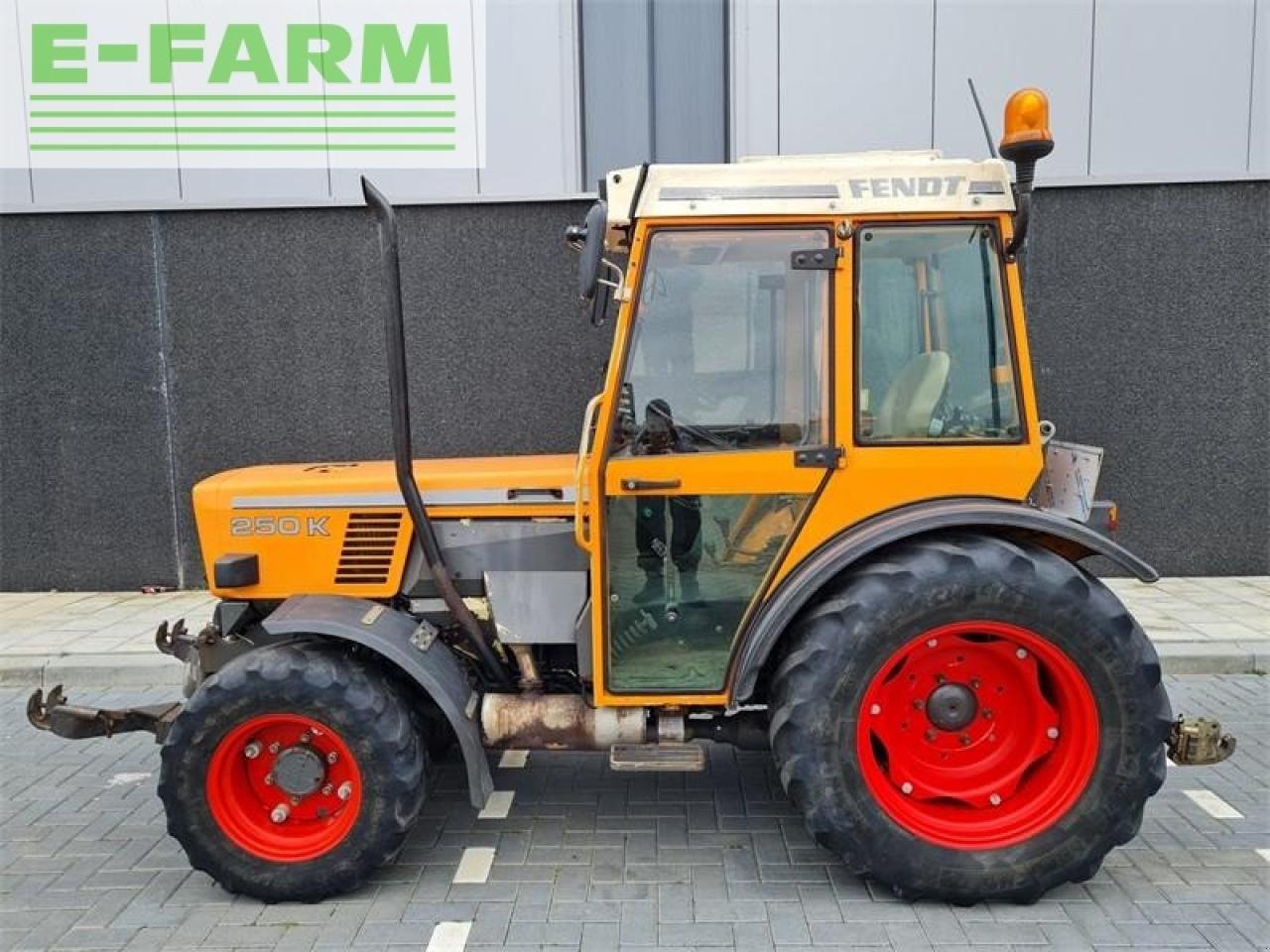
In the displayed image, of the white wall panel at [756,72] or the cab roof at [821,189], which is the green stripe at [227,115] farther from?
the cab roof at [821,189]

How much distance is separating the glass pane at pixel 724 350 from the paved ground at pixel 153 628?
13.0ft

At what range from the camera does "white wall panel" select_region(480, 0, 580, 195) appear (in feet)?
22.7

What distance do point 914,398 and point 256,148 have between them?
615 centimetres

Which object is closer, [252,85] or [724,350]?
[724,350]

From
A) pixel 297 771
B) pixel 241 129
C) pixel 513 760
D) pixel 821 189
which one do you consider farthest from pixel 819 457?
pixel 241 129

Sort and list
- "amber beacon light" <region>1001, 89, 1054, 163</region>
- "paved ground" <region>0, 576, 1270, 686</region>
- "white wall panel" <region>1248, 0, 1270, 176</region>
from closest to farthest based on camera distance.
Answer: "amber beacon light" <region>1001, 89, 1054, 163</region> → "paved ground" <region>0, 576, 1270, 686</region> → "white wall panel" <region>1248, 0, 1270, 176</region>

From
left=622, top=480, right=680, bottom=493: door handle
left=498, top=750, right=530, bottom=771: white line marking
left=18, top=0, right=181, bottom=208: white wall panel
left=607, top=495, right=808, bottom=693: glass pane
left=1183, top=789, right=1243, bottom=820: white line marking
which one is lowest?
left=498, top=750, right=530, bottom=771: white line marking

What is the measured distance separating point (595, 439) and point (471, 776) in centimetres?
125

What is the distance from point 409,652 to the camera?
307 centimetres

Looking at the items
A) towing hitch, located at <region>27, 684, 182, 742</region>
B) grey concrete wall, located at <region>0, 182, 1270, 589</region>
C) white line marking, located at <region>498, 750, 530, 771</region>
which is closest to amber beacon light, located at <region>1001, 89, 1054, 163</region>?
white line marking, located at <region>498, 750, 530, 771</region>

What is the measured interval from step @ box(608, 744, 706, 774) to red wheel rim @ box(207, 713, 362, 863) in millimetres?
908

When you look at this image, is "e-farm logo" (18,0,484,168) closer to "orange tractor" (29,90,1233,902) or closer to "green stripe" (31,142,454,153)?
"green stripe" (31,142,454,153)

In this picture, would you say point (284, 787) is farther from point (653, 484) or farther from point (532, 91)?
point (532, 91)

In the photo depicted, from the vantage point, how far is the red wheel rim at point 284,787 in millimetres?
2998
